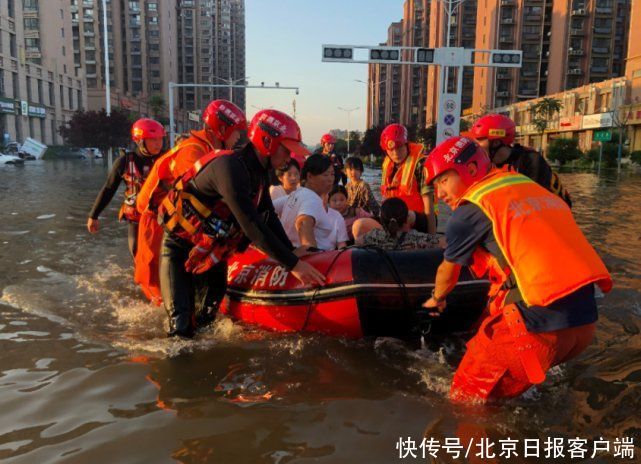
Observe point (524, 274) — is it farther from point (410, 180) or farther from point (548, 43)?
point (548, 43)

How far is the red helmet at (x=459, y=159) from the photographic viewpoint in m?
2.70

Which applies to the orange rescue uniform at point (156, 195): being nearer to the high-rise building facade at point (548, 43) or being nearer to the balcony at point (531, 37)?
the high-rise building facade at point (548, 43)

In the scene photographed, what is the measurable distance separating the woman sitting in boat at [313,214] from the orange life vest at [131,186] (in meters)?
1.55

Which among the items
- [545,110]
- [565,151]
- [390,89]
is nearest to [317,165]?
[565,151]

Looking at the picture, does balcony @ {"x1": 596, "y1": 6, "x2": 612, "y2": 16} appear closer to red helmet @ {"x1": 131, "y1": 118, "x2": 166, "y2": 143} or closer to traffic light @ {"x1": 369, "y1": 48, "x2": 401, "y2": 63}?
traffic light @ {"x1": 369, "y1": 48, "x2": 401, "y2": 63}

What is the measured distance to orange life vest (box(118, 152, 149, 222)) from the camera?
5.49 metres

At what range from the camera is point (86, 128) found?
4000 cm

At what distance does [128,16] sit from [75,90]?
38.3 metres

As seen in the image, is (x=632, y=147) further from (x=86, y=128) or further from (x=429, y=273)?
(x=429, y=273)

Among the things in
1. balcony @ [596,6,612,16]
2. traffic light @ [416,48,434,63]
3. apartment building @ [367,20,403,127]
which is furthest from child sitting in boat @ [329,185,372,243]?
apartment building @ [367,20,403,127]

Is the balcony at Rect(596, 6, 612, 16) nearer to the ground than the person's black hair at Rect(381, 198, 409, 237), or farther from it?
farther from it

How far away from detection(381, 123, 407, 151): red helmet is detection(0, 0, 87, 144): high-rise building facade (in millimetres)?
49748

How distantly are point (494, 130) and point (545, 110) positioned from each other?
55927 mm

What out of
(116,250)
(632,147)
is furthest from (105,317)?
(632,147)
